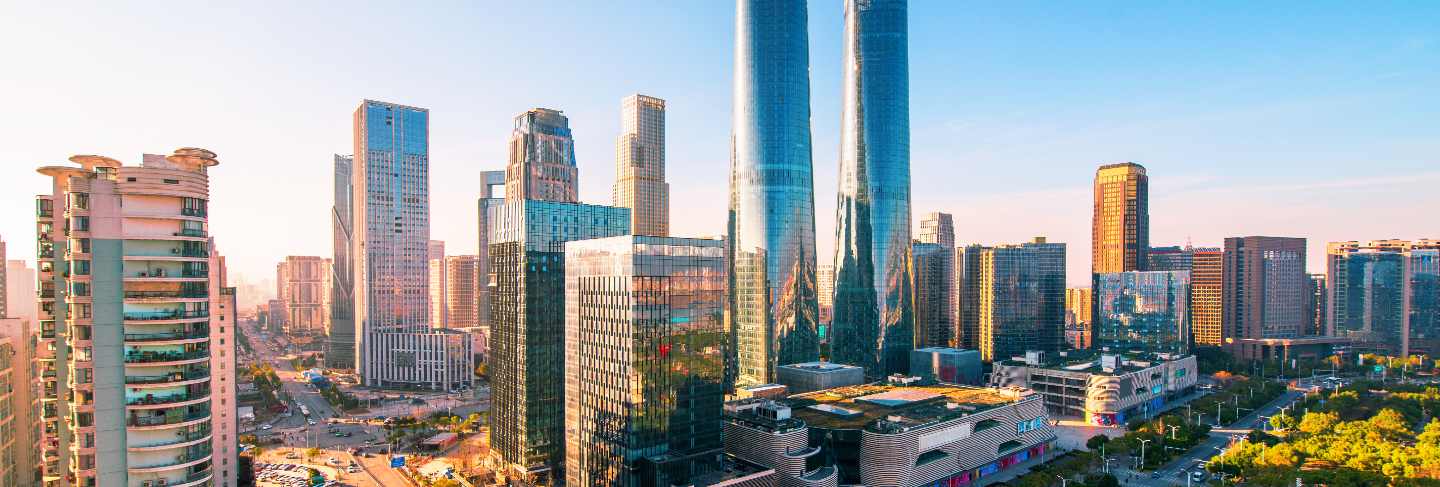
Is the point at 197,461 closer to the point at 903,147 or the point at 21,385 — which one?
the point at 21,385

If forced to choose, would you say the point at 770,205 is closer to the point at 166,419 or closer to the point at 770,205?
the point at 770,205

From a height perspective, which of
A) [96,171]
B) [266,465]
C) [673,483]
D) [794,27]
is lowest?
[266,465]

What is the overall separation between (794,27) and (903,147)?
42392 millimetres

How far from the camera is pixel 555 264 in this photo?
10394cm

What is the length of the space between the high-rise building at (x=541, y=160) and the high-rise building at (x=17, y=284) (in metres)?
74.4

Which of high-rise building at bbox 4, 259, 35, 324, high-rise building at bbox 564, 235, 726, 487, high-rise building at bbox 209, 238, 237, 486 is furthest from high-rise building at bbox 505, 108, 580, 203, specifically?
high-rise building at bbox 4, 259, 35, 324

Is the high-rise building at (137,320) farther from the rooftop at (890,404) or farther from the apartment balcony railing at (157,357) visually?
the rooftop at (890,404)

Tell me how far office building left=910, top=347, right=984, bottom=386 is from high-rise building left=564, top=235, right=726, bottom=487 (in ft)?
334

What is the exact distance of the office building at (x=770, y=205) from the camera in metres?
177

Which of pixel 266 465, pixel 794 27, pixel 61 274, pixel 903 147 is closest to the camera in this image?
pixel 61 274

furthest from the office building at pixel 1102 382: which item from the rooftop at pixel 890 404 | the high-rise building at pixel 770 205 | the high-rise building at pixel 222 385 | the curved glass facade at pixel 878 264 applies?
the high-rise building at pixel 222 385

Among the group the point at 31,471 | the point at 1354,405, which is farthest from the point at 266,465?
the point at 1354,405

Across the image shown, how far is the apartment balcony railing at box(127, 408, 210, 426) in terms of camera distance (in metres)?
50.9

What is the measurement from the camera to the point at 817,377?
136 m
